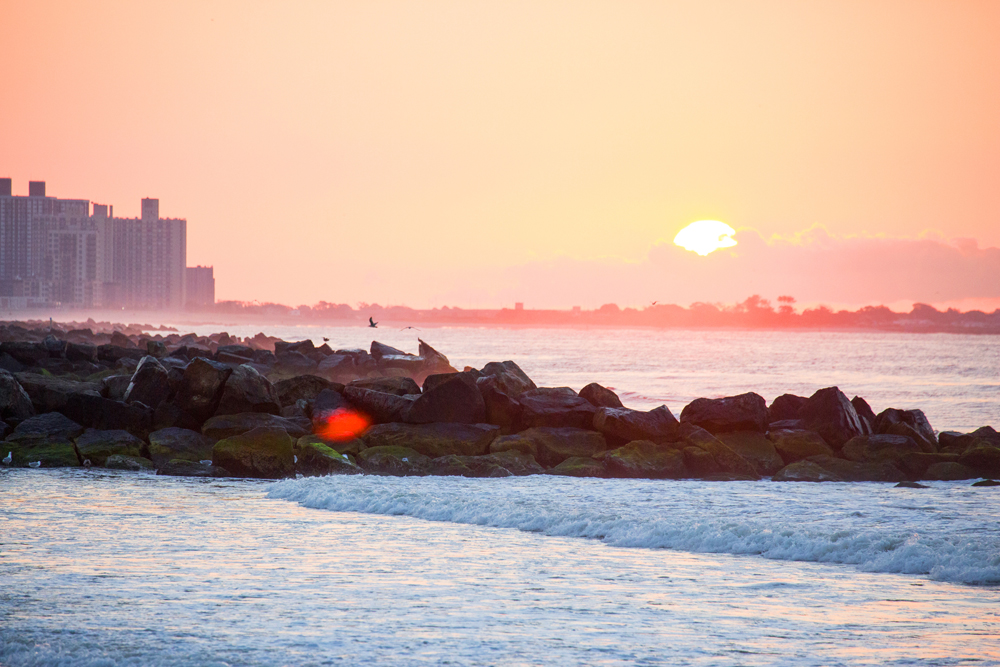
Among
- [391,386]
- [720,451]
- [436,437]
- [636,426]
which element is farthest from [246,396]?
[720,451]

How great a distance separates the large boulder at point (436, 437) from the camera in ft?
57.2

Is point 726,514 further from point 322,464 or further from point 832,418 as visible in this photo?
point 832,418

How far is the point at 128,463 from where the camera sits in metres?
16.4

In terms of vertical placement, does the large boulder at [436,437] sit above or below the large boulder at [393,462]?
above

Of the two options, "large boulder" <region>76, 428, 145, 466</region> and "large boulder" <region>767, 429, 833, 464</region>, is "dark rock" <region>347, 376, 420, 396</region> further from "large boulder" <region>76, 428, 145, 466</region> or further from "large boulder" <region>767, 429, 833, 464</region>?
"large boulder" <region>767, 429, 833, 464</region>

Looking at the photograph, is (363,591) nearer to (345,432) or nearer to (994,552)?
(994,552)

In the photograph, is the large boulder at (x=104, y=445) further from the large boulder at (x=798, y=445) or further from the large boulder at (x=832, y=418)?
the large boulder at (x=832, y=418)

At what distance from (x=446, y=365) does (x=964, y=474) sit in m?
23.1

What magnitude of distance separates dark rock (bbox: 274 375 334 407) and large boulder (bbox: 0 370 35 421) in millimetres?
5247

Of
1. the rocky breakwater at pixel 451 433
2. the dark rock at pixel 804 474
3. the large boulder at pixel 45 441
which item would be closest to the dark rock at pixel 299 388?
the rocky breakwater at pixel 451 433

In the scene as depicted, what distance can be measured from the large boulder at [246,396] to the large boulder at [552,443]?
509 cm

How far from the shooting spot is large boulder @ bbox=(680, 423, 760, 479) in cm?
1658

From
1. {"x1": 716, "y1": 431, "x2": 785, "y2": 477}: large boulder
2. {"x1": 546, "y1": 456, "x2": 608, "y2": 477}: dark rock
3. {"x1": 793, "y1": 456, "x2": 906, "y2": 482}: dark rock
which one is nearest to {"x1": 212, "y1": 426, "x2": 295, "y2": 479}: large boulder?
{"x1": 546, "y1": 456, "x2": 608, "y2": 477}: dark rock

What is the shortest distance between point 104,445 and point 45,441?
1230 millimetres
